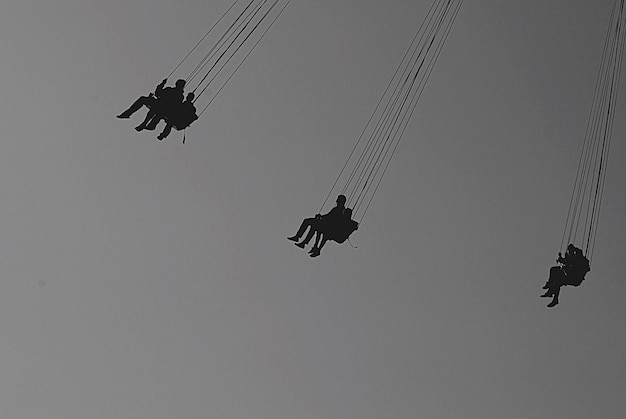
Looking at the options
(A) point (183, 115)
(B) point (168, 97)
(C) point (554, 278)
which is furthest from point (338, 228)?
(C) point (554, 278)

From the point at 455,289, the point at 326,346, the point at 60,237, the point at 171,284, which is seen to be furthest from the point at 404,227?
the point at 60,237

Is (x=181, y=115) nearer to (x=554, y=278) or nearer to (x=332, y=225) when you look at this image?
(x=332, y=225)

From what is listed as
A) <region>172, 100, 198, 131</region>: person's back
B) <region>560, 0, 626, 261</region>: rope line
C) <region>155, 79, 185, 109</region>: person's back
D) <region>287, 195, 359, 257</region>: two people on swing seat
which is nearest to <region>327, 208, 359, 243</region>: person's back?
<region>287, 195, 359, 257</region>: two people on swing seat

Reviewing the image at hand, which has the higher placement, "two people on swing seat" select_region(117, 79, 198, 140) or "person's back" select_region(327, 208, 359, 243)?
"person's back" select_region(327, 208, 359, 243)

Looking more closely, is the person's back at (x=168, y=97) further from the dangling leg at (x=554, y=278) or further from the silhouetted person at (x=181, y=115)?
the dangling leg at (x=554, y=278)

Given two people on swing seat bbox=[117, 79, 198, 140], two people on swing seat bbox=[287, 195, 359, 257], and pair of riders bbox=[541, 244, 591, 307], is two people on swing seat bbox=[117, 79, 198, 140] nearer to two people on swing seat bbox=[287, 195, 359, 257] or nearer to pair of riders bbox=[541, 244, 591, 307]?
two people on swing seat bbox=[287, 195, 359, 257]

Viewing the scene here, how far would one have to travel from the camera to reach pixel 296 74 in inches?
325

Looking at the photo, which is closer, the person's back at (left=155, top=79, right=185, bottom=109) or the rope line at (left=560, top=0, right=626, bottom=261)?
the person's back at (left=155, top=79, right=185, bottom=109)

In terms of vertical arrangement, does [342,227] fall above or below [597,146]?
below

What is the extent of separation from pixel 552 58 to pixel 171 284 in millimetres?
4180

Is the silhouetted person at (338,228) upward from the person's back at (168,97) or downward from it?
upward

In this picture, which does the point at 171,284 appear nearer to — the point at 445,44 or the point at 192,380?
the point at 192,380

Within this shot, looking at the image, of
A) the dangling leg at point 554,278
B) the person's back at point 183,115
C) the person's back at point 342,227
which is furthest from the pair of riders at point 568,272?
the person's back at point 183,115

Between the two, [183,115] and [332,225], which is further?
[332,225]
